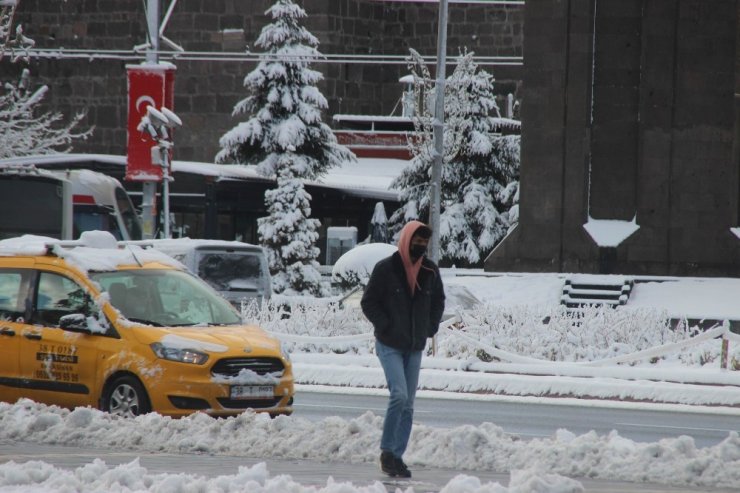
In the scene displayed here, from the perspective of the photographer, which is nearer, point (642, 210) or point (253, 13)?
point (642, 210)

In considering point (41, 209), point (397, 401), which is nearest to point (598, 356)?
point (397, 401)

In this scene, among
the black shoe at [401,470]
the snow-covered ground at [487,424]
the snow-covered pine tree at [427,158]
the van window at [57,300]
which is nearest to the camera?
the snow-covered ground at [487,424]

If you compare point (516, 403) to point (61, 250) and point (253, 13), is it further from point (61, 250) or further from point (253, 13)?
point (253, 13)

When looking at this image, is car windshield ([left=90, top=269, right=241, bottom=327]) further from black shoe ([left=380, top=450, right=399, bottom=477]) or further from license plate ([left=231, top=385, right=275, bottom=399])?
black shoe ([left=380, top=450, right=399, bottom=477])

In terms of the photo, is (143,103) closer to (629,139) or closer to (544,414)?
(629,139)

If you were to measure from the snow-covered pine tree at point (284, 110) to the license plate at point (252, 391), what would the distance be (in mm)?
28410

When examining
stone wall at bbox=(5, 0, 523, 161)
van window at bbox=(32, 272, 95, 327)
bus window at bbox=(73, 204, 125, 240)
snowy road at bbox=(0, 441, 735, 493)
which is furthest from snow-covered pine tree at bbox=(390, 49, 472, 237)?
snowy road at bbox=(0, 441, 735, 493)

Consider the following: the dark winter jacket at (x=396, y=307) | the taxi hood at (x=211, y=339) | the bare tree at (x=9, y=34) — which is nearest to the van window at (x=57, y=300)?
the taxi hood at (x=211, y=339)

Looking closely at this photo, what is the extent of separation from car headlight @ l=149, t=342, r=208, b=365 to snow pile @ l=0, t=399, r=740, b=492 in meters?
0.88

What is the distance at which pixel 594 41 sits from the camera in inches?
1511

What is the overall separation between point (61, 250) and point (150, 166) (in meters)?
16.0

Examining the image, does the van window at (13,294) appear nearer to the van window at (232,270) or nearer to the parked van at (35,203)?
the van window at (232,270)

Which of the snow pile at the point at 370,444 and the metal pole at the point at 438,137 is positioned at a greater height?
the metal pole at the point at 438,137

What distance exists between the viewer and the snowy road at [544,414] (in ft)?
54.2
